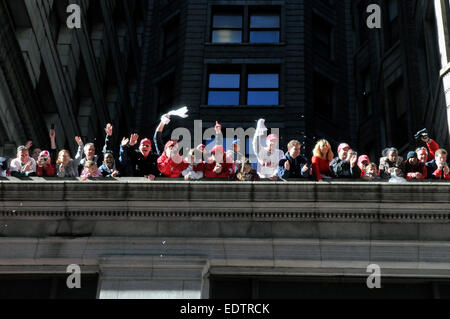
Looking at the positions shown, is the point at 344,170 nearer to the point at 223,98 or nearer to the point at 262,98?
the point at 262,98

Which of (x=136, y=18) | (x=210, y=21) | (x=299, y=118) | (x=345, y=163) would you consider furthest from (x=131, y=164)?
(x=136, y=18)

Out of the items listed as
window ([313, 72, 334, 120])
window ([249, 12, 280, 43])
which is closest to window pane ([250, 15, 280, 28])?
window ([249, 12, 280, 43])

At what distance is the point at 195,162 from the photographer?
20547 mm

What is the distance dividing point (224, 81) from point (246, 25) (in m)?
3.39

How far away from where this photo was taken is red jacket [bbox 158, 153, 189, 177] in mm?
20577

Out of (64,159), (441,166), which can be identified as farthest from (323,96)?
(64,159)

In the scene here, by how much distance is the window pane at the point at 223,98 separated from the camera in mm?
41125

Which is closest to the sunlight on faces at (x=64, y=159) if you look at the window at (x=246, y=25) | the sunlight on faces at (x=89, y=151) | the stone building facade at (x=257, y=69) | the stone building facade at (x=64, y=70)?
the sunlight on faces at (x=89, y=151)

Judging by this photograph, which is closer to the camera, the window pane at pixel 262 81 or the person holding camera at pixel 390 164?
the person holding camera at pixel 390 164

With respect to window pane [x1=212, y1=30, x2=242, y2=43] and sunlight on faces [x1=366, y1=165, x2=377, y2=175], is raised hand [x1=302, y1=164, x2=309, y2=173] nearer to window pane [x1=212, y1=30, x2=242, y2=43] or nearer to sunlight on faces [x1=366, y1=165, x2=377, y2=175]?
sunlight on faces [x1=366, y1=165, x2=377, y2=175]

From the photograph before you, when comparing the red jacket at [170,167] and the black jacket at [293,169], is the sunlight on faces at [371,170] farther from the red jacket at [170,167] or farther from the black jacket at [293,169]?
the red jacket at [170,167]

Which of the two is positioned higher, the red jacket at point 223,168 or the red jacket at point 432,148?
the red jacket at point 432,148

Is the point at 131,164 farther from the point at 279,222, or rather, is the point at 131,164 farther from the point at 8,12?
the point at 8,12
